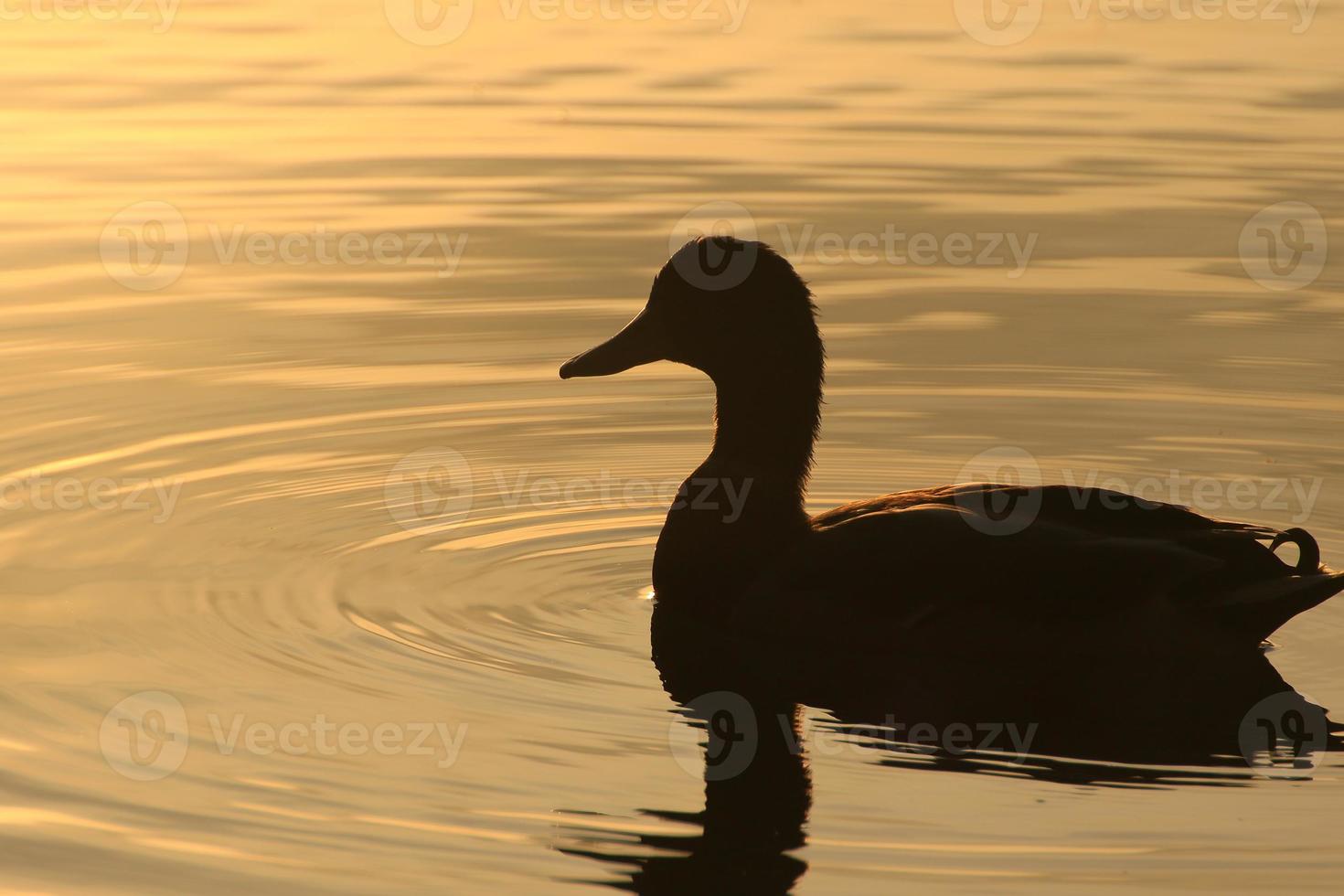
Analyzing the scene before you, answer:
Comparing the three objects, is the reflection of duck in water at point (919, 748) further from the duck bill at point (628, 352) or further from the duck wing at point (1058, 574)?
the duck bill at point (628, 352)

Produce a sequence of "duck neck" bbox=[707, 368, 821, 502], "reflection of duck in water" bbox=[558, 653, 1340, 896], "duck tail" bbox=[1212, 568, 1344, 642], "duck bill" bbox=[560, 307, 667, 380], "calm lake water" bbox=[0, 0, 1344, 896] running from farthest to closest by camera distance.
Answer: "duck bill" bbox=[560, 307, 667, 380] → "duck neck" bbox=[707, 368, 821, 502] → "duck tail" bbox=[1212, 568, 1344, 642] → "calm lake water" bbox=[0, 0, 1344, 896] → "reflection of duck in water" bbox=[558, 653, 1340, 896]

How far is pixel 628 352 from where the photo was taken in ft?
29.5

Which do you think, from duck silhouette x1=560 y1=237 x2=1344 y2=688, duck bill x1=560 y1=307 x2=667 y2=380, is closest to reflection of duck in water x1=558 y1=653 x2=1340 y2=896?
duck silhouette x1=560 y1=237 x2=1344 y2=688

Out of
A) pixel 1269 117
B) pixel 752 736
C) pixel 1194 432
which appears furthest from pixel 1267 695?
pixel 1269 117

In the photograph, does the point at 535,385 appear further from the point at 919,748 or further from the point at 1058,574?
the point at 919,748

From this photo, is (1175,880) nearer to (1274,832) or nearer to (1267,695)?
(1274,832)

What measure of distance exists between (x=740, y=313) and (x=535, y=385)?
9.58ft

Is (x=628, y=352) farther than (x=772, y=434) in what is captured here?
Yes

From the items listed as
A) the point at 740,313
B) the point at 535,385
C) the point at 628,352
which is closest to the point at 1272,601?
the point at 740,313

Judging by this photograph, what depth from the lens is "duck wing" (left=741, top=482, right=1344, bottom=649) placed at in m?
7.42

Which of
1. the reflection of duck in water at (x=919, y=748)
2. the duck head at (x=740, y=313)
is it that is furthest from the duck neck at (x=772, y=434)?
the reflection of duck in water at (x=919, y=748)

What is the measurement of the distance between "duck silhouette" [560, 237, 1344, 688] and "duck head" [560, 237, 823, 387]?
0.54 m

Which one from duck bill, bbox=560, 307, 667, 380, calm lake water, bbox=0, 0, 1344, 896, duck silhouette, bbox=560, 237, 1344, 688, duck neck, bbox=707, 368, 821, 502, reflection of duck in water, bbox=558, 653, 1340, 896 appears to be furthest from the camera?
duck bill, bbox=560, 307, 667, 380

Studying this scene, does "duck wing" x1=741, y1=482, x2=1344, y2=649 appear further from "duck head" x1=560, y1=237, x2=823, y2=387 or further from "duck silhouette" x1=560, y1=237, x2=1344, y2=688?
"duck head" x1=560, y1=237, x2=823, y2=387
